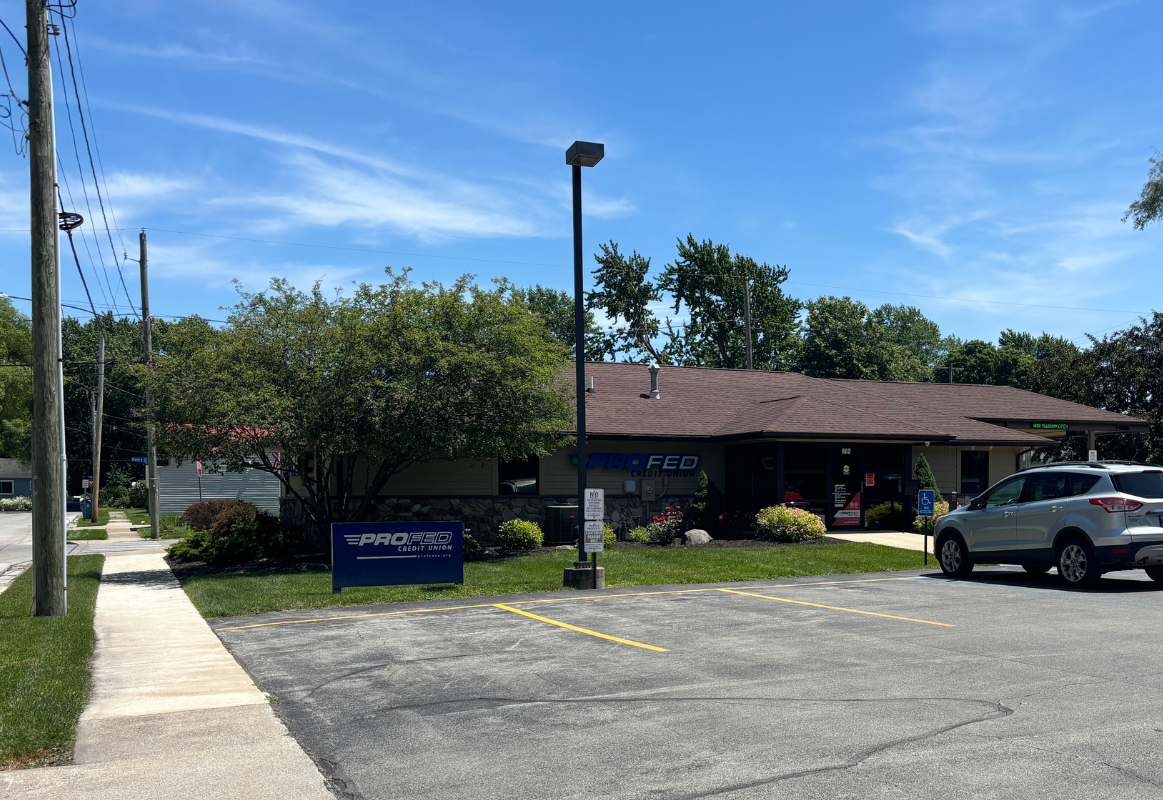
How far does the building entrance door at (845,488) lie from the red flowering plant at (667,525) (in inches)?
161

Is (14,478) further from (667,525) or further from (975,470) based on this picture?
(975,470)

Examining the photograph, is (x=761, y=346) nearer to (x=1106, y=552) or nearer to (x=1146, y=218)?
(x=1146, y=218)

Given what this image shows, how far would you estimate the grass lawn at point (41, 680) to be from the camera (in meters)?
6.23

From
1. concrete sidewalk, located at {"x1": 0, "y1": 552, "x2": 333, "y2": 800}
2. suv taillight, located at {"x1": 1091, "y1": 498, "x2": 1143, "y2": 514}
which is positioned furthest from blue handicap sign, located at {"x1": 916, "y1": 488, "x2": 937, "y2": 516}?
concrete sidewalk, located at {"x1": 0, "y1": 552, "x2": 333, "y2": 800}

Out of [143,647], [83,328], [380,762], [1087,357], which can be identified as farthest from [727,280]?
[83,328]

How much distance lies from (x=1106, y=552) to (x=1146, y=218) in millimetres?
23291

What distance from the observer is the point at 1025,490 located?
50.2 ft

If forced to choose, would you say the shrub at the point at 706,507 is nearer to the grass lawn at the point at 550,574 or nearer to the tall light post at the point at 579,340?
the grass lawn at the point at 550,574

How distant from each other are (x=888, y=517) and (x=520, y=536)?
1052 centimetres

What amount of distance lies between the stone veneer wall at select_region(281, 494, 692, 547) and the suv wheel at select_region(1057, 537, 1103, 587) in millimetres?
12494

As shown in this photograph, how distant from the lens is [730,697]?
292 inches

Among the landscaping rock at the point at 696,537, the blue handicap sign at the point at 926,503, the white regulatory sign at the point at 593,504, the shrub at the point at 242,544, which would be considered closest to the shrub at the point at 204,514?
the shrub at the point at 242,544

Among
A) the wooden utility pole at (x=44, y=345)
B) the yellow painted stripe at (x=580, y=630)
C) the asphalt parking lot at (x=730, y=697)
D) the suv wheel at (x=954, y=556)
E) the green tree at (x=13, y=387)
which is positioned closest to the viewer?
the asphalt parking lot at (x=730, y=697)

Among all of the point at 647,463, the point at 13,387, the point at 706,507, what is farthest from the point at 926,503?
the point at 13,387
